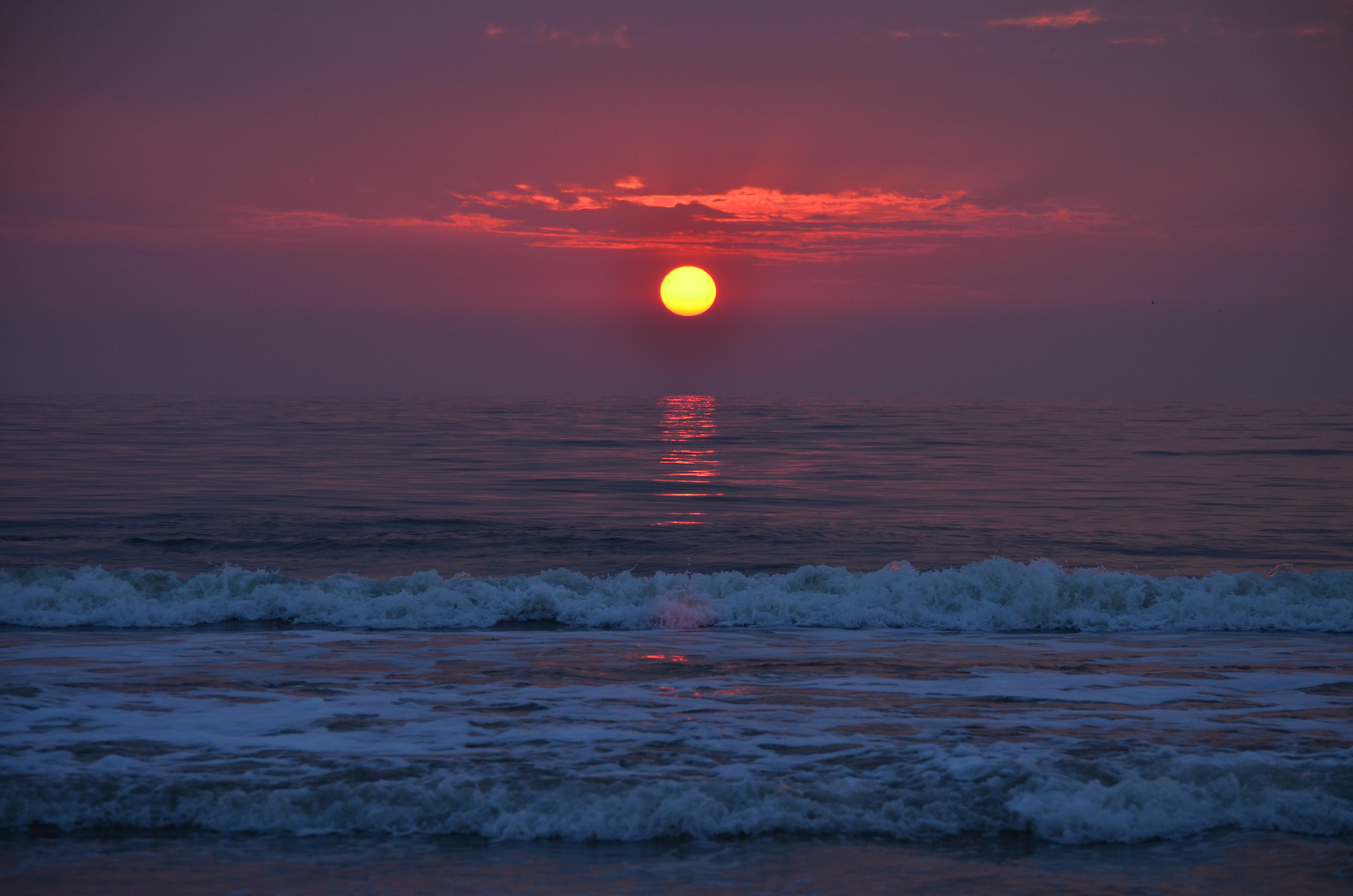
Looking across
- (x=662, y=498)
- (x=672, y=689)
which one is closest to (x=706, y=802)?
(x=672, y=689)

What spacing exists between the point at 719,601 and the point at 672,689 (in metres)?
4.39

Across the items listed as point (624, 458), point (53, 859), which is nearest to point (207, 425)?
point (624, 458)

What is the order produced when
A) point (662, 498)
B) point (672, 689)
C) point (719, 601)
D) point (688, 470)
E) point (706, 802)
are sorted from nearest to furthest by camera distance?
1. point (706, 802)
2. point (672, 689)
3. point (719, 601)
4. point (662, 498)
5. point (688, 470)

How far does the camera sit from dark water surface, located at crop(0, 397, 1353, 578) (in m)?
17.4

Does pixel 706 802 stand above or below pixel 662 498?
below

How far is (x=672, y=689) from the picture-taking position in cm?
892

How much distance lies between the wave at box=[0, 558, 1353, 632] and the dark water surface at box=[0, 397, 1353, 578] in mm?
2464

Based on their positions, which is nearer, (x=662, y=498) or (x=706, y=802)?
(x=706, y=802)

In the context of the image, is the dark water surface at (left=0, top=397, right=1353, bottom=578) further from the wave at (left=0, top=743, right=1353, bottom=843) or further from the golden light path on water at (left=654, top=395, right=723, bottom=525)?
the wave at (left=0, top=743, right=1353, bottom=843)

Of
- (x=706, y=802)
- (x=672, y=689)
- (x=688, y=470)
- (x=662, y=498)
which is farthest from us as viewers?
(x=688, y=470)

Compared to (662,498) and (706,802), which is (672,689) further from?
(662,498)

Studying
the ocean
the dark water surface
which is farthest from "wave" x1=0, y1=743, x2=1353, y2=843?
the dark water surface

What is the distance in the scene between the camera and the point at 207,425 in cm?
4231

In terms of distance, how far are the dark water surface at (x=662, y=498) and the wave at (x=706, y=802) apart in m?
9.87
